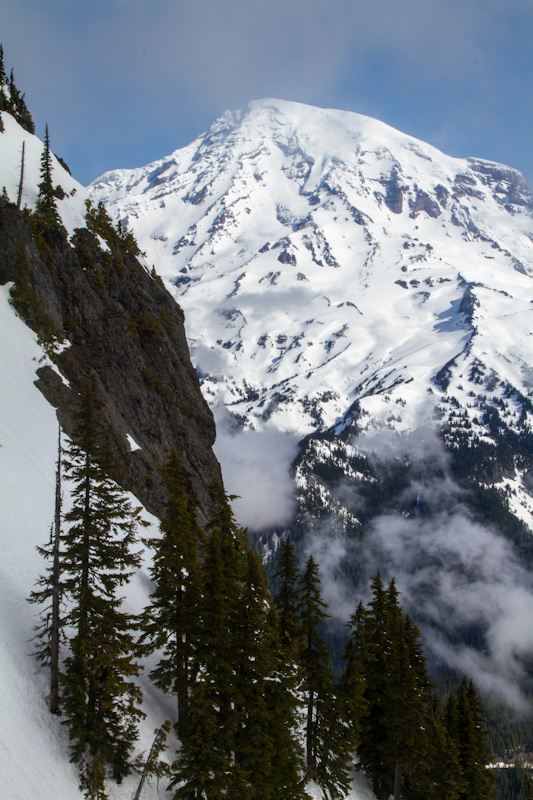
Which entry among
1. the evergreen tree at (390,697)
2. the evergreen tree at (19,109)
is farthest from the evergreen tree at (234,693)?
the evergreen tree at (19,109)

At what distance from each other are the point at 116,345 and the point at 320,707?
36982 millimetres

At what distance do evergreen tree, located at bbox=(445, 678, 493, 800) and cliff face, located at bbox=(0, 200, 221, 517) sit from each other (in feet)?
85.8

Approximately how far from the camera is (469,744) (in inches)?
1426

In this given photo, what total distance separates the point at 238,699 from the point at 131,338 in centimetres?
4031

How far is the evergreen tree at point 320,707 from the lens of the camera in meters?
31.4

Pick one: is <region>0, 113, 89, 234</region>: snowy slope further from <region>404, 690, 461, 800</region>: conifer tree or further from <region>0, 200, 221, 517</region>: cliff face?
<region>404, 690, 461, 800</region>: conifer tree

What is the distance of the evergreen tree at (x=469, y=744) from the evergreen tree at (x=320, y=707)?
8.02 metres

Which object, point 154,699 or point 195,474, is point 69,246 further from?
point 154,699

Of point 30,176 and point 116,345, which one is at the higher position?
point 30,176

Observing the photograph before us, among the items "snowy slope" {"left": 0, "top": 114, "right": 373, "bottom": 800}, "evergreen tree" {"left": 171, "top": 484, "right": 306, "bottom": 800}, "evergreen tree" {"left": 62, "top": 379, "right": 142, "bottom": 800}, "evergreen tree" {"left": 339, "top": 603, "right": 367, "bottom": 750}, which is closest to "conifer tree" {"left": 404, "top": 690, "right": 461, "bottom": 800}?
"evergreen tree" {"left": 339, "top": 603, "right": 367, "bottom": 750}

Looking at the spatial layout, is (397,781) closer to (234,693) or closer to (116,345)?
(234,693)

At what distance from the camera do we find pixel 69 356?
4847 centimetres

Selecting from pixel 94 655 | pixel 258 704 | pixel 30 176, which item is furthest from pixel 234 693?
pixel 30 176

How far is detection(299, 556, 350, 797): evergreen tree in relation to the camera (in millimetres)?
31422
